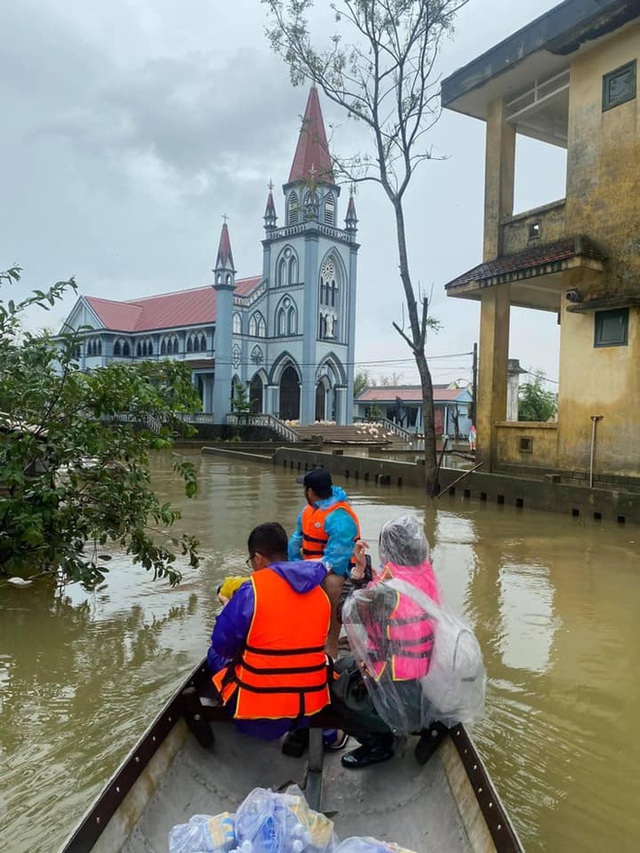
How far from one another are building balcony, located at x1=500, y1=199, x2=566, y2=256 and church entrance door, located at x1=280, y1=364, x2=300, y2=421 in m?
27.2

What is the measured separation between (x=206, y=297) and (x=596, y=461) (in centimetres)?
3590

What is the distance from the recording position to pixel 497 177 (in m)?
16.5

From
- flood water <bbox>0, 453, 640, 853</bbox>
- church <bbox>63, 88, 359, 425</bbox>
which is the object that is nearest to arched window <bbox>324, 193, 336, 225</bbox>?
church <bbox>63, 88, 359, 425</bbox>

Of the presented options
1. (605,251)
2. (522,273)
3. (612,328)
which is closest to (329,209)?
(522,273)

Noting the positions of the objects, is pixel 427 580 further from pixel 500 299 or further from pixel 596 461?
pixel 500 299

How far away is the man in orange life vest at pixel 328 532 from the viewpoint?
506 centimetres

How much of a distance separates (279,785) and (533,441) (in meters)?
13.4

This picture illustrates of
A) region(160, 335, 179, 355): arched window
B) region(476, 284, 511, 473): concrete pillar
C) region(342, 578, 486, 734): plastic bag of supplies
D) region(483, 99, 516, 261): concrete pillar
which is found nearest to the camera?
region(342, 578, 486, 734): plastic bag of supplies

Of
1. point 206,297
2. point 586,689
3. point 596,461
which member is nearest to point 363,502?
point 596,461

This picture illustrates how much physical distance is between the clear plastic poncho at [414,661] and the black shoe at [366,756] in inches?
9.8

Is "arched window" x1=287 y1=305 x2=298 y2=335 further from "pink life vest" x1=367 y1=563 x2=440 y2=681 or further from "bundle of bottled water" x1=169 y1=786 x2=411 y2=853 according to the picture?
"bundle of bottled water" x1=169 y1=786 x2=411 y2=853

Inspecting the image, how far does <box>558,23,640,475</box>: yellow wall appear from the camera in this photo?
515 inches

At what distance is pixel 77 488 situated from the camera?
295 inches

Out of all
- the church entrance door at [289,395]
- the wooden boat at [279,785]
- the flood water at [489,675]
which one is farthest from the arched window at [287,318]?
the wooden boat at [279,785]
